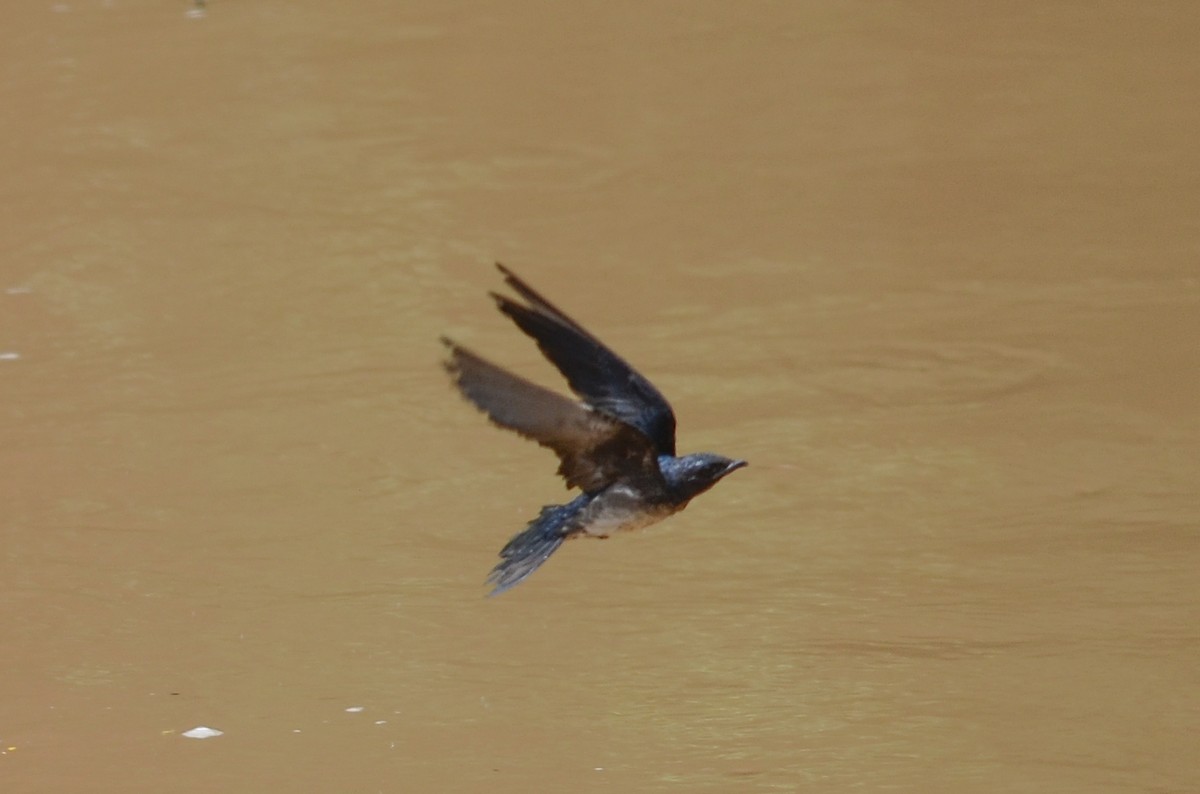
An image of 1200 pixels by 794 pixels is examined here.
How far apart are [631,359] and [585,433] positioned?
3.09m

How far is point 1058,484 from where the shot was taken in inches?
218

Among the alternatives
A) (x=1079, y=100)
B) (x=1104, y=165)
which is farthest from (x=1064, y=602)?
(x=1079, y=100)

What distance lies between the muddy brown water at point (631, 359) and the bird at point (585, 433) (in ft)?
2.49

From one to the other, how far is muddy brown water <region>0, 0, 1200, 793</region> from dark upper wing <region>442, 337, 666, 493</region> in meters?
0.92

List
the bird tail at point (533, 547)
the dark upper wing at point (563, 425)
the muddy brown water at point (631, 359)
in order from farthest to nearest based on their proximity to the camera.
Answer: the muddy brown water at point (631, 359) < the bird tail at point (533, 547) < the dark upper wing at point (563, 425)

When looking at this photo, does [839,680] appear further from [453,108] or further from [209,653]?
[453,108]

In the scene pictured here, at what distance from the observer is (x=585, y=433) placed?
10.8ft

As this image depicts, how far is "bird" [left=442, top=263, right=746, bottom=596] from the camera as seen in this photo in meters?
3.12

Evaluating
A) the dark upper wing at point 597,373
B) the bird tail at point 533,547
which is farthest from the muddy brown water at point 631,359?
the dark upper wing at point 597,373

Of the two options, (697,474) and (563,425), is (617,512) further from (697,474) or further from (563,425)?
(563,425)

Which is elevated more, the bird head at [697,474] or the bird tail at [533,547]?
the bird head at [697,474]

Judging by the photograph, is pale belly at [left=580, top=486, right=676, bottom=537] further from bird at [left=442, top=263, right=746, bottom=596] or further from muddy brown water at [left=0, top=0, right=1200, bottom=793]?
muddy brown water at [left=0, top=0, right=1200, bottom=793]

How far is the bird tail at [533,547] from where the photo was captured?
11.3ft

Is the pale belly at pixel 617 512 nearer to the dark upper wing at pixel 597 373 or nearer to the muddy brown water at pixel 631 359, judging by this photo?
the dark upper wing at pixel 597 373
